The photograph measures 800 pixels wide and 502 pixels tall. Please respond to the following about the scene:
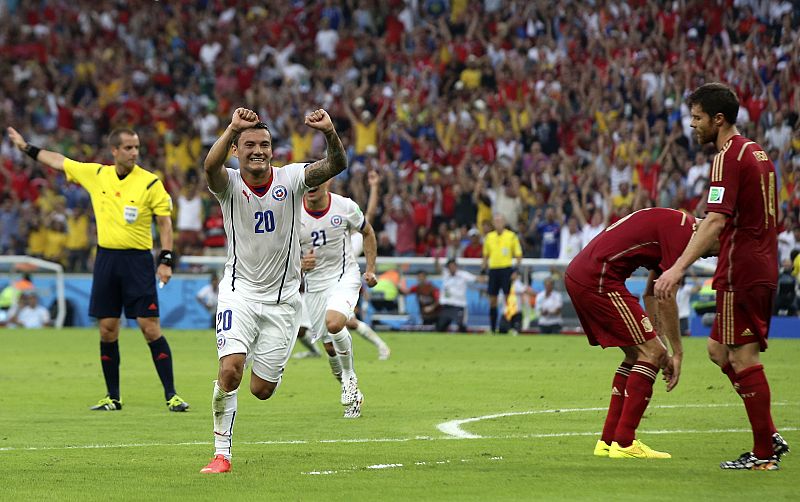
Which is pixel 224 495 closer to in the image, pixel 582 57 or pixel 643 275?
pixel 643 275

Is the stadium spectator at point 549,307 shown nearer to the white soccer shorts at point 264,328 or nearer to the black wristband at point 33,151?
the black wristband at point 33,151

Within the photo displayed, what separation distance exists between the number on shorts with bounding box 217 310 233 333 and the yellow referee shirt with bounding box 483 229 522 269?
17328 millimetres

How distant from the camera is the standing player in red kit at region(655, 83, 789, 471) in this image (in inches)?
335

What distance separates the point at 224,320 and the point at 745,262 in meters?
3.53

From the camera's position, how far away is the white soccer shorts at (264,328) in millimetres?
9250

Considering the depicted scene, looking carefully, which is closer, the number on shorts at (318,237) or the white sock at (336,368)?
the white sock at (336,368)

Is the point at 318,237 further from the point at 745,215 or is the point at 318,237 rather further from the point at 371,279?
the point at 745,215

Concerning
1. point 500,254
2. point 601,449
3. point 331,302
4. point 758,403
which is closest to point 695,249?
point 758,403

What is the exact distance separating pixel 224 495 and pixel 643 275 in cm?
1841

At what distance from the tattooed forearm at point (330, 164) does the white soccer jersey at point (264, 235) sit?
0.12 m

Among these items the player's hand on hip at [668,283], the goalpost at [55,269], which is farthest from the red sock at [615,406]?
the goalpost at [55,269]

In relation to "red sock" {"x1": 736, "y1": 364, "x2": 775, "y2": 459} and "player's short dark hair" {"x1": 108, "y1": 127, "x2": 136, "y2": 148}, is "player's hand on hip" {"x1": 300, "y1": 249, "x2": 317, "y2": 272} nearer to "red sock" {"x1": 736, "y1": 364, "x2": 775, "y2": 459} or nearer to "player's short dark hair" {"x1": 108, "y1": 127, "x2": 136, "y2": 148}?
"player's short dark hair" {"x1": 108, "y1": 127, "x2": 136, "y2": 148}

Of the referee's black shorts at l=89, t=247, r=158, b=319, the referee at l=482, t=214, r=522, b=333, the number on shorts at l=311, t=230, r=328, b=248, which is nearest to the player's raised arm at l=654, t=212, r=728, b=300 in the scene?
the number on shorts at l=311, t=230, r=328, b=248

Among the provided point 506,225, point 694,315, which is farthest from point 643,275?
point 506,225
